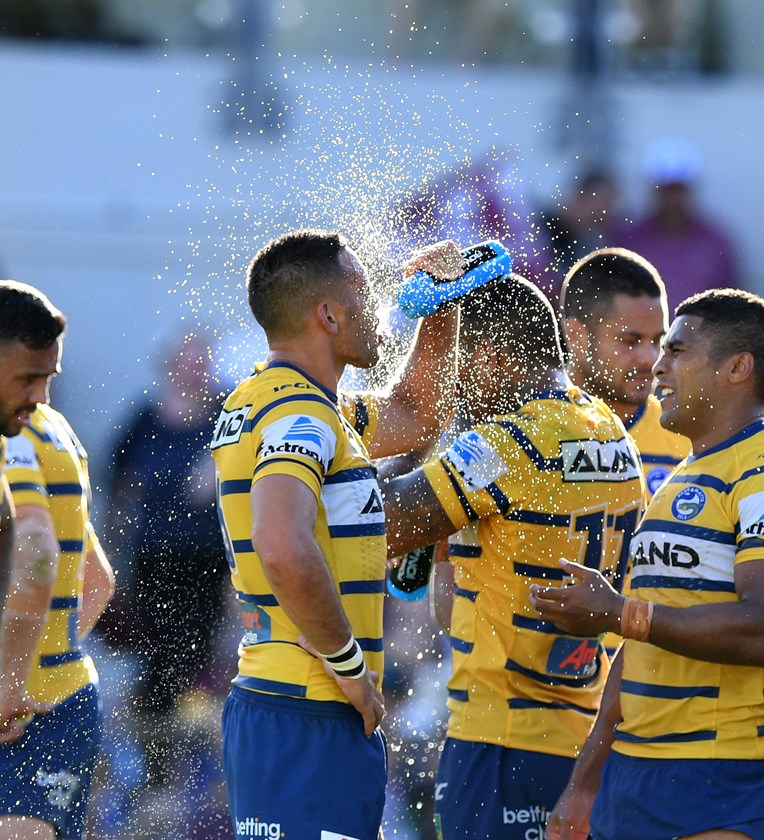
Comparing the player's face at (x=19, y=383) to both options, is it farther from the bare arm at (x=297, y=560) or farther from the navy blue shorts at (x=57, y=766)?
the bare arm at (x=297, y=560)

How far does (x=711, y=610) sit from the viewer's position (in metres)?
4.22

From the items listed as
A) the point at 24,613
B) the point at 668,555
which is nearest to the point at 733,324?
the point at 668,555

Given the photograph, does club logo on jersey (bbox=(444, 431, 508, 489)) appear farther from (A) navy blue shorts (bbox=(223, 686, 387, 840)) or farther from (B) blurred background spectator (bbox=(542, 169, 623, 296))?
(B) blurred background spectator (bbox=(542, 169, 623, 296))

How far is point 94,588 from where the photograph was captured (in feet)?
19.7

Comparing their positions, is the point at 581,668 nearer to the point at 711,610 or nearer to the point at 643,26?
the point at 711,610

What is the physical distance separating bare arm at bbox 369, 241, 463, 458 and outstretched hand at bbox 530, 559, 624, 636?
1.17 meters

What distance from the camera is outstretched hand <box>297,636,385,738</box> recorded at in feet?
13.9

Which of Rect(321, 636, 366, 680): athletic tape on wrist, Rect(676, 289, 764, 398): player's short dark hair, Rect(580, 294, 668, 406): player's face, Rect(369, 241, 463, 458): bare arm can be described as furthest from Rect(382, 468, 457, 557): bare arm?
Rect(580, 294, 668, 406): player's face

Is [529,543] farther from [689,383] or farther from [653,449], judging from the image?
[653,449]

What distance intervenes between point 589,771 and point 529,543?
2.45 ft

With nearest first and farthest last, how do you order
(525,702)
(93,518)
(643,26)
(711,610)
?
(711,610) → (525,702) → (93,518) → (643,26)

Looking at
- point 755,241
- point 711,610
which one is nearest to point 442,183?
point 755,241

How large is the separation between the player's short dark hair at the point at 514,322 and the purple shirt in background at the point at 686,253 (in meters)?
4.67

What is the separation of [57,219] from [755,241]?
186 inches
